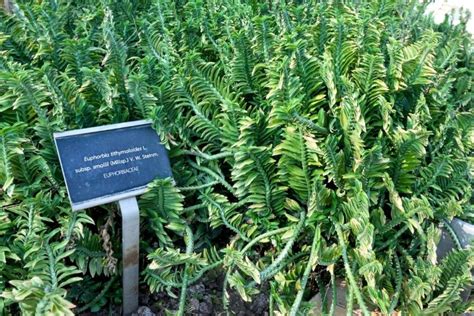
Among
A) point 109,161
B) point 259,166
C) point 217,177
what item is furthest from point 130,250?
point 259,166

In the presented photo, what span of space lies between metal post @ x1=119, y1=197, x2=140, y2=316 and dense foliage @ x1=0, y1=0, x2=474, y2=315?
0.06m

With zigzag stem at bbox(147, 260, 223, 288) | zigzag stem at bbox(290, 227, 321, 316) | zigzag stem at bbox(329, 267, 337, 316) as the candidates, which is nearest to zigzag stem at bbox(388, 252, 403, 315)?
zigzag stem at bbox(329, 267, 337, 316)

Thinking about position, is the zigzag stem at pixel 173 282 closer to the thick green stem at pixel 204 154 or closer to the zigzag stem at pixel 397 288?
the thick green stem at pixel 204 154

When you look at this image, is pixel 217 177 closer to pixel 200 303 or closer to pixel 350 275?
pixel 200 303

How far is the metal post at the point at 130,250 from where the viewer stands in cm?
138

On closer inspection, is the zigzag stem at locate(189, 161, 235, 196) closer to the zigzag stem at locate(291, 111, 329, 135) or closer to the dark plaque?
the dark plaque

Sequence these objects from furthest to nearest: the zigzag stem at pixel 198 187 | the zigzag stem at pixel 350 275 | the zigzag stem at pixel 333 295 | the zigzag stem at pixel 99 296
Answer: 1. the zigzag stem at pixel 198 187
2. the zigzag stem at pixel 99 296
3. the zigzag stem at pixel 333 295
4. the zigzag stem at pixel 350 275

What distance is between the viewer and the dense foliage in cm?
138

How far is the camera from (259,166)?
1.53 meters

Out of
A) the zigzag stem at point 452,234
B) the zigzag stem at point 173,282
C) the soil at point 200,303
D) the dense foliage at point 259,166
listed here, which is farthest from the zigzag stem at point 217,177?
the zigzag stem at point 452,234

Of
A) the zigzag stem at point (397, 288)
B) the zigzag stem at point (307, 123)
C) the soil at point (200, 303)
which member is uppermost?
the zigzag stem at point (307, 123)

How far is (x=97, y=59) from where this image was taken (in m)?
1.89

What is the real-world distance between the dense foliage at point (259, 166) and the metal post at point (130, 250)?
58 mm

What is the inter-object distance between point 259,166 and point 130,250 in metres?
0.52
